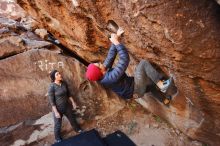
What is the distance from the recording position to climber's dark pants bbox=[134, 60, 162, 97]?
5.57 metres

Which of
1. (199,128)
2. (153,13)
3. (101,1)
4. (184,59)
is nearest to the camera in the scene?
(153,13)

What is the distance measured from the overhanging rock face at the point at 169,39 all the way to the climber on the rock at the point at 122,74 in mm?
208

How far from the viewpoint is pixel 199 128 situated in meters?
6.20

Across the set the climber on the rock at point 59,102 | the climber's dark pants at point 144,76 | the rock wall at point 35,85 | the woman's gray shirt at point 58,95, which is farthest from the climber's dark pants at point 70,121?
the climber's dark pants at point 144,76

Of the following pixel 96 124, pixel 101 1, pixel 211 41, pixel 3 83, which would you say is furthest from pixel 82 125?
pixel 211 41

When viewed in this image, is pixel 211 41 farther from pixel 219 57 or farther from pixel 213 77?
pixel 213 77

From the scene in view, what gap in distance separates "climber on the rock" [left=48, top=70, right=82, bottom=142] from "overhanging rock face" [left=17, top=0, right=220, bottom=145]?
101 centimetres

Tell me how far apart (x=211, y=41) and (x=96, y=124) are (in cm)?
406

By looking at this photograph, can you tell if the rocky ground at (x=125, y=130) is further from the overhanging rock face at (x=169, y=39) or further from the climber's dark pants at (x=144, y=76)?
the climber's dark pants at (x=144, y=76)

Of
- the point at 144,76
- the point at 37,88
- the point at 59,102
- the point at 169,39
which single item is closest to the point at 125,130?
the point at 59,102

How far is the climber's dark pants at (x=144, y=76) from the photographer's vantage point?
5.57 meters

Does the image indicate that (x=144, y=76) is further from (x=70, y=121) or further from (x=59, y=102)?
(x=70, y=121)

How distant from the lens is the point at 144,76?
227 inches

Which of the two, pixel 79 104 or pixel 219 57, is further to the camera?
pixel 79 104
